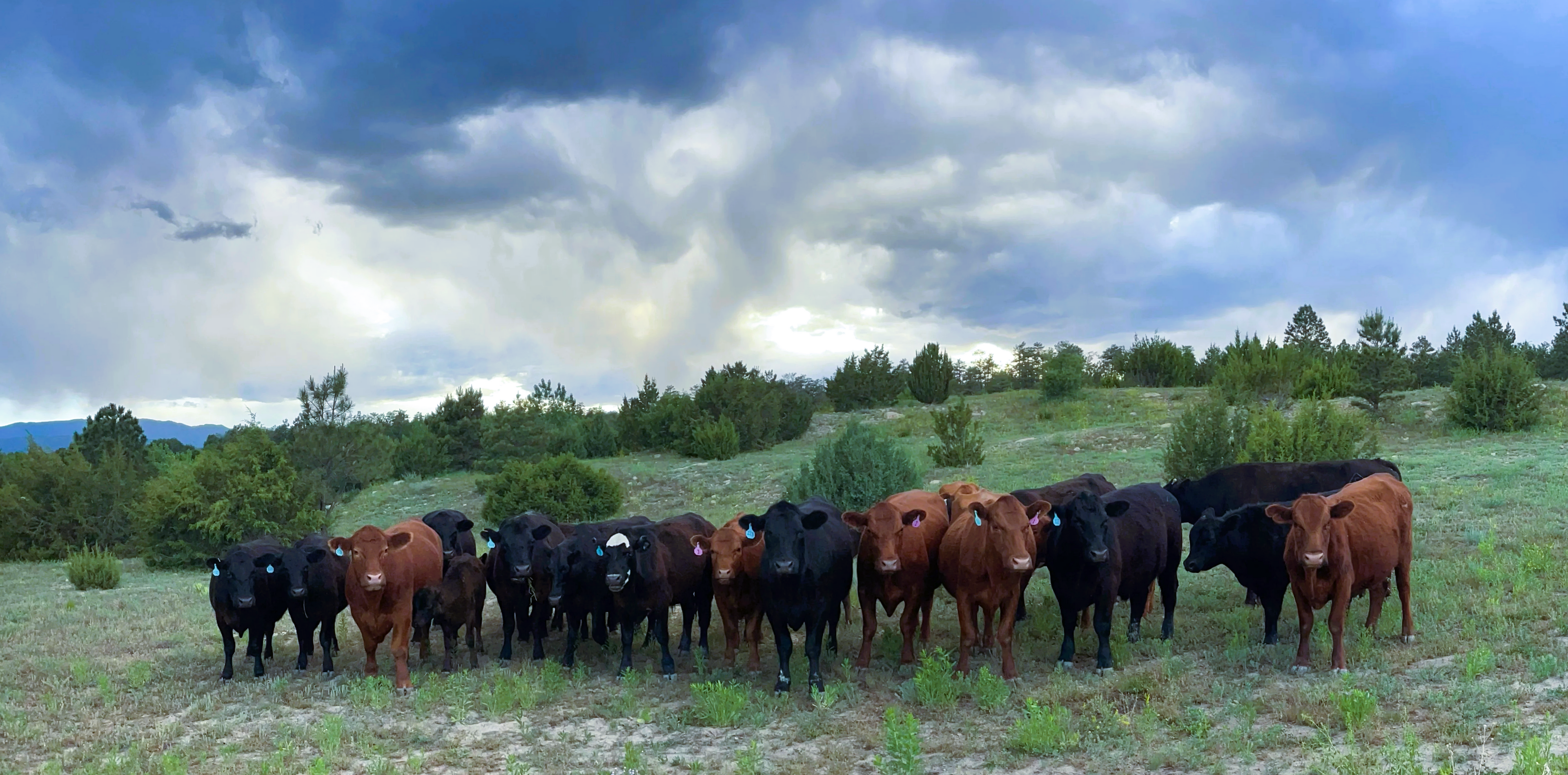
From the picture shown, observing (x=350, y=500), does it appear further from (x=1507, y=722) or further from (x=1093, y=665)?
(x=1507, y=722)

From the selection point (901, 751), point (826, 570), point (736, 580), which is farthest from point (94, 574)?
point (901, 751)

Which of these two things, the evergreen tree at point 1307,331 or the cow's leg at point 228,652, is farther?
the evergreen tree at point 1307,331

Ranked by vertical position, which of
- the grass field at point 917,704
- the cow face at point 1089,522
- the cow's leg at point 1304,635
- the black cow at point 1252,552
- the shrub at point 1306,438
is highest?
the shrub at point 1306,438

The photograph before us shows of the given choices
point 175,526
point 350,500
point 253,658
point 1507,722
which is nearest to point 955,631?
point 1507,722

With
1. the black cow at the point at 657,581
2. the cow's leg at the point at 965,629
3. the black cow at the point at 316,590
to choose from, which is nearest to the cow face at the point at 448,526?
the black cow at the point at 316,590

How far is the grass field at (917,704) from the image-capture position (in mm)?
6746

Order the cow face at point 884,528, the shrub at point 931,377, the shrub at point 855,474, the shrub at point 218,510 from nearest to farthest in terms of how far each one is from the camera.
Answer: the cow face at point 884,528, the shrub at point 855,474, the shrub at point 218,510, the shrub at point 931,377

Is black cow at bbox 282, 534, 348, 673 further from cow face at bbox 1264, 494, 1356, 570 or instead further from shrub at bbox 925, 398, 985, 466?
shrub at bbox 925, 398, 985, 466

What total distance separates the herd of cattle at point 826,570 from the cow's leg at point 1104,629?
0.02 meters

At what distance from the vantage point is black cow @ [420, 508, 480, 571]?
479 inches

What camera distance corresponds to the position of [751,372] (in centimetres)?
4388

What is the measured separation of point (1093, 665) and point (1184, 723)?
2036 millimetres

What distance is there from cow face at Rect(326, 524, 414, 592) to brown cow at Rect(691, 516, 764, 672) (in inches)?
111

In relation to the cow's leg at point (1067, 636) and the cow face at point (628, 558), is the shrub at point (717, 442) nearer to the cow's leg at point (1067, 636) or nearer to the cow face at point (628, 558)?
the cow face at point (628, 558)
